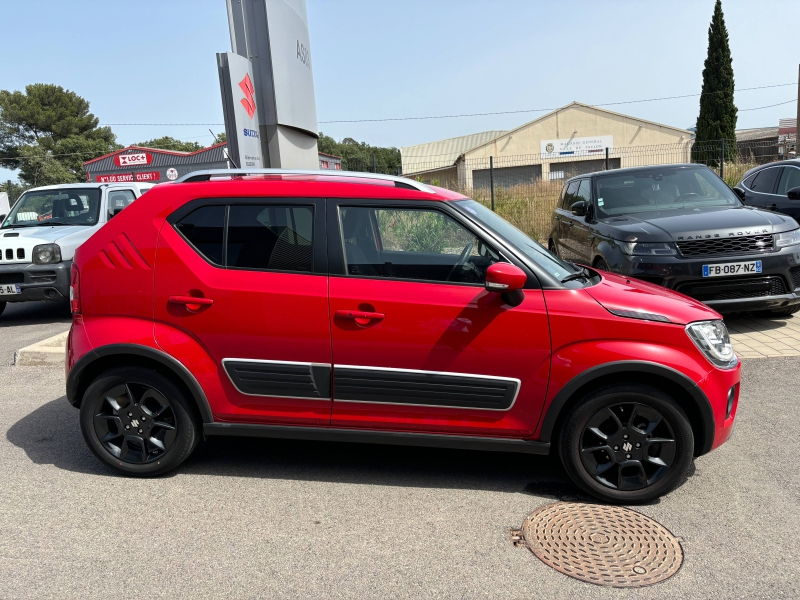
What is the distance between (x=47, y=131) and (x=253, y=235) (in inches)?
3139

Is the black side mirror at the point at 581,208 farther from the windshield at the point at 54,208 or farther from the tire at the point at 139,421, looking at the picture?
the windshield at the point at 54,208

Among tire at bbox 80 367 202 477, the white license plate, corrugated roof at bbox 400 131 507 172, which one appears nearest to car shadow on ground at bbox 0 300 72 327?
tire at bbox 80 367 202 477

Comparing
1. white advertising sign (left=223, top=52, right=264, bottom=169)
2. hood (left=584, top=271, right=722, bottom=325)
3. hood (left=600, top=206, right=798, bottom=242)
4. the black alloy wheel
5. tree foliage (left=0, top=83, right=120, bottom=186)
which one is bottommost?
the black alloy wheel

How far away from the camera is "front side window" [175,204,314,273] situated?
3781 millimetres

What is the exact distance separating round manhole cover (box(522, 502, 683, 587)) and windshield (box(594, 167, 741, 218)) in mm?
5156

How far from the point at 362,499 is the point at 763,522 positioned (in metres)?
2.08

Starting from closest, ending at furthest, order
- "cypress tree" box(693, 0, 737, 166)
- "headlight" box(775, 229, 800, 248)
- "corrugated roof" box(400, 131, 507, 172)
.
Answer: "headlight" box(775, 229, 800, 248) → "cypress tree" box(693, 0, 737, 166) → "corrugated roof" box(400, 131, 507, 172)

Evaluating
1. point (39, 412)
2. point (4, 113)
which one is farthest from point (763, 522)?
point (4, 113)

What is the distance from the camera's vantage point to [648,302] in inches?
143

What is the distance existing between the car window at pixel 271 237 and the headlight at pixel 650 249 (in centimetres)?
418

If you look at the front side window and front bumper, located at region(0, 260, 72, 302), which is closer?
the front side window

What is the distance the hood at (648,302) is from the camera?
3.55 m

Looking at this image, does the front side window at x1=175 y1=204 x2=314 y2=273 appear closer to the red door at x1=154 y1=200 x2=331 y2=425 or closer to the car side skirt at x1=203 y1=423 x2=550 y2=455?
the red door at x1=154 y1=200 x2=331 y2=425

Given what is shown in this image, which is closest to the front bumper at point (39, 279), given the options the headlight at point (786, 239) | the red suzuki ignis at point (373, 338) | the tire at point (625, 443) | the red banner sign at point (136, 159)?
the red suzuki ignis at point (373, 338)
